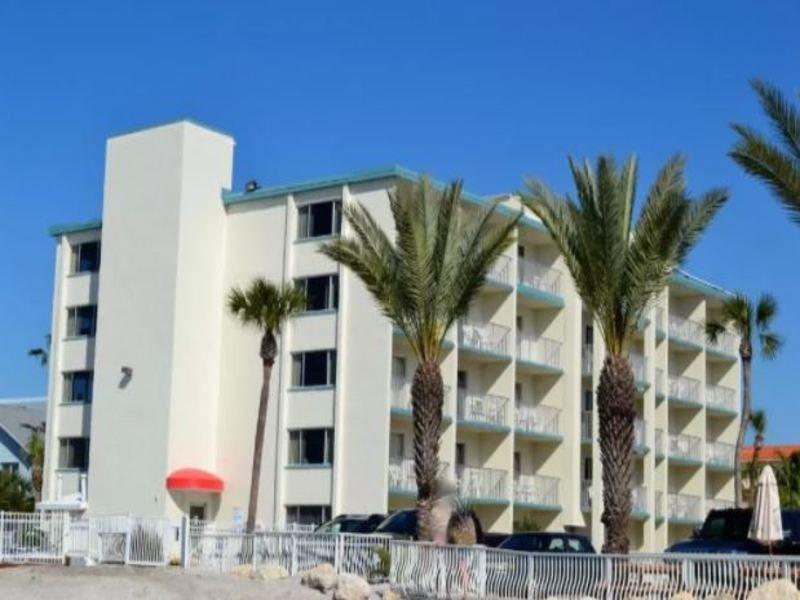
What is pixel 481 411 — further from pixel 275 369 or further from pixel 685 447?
pixel 685 447

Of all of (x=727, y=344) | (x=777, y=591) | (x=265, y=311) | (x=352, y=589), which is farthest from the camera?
(x=727, y=344)

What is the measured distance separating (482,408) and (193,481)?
10934 mm

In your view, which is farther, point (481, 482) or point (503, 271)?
point (503, 271)

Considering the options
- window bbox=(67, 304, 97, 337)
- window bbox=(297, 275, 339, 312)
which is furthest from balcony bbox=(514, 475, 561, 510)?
window bbox=(67, 304, 97, 337)

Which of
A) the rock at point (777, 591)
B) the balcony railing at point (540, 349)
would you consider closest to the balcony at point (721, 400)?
the balcony railing at point (540, 349)

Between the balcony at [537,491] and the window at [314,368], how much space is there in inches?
383

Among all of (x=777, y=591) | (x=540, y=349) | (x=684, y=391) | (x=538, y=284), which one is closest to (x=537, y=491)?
(x=540, y=349)

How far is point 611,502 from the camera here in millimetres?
28109

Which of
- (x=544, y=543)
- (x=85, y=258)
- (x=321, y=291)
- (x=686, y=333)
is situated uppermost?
(x=85, y=258)

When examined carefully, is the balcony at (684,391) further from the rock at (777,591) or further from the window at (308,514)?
the rock at (777,591)

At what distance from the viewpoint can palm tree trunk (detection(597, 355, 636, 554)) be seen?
28.2 meters

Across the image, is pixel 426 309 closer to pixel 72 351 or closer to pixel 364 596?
pixel 364 596

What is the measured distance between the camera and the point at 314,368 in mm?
48000

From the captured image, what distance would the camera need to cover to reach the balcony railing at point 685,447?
64.1 metres
